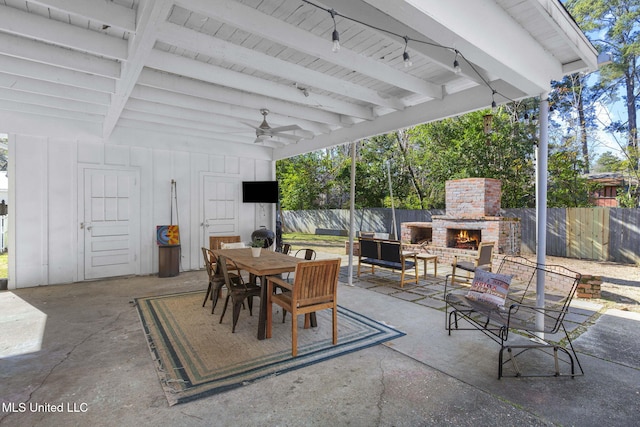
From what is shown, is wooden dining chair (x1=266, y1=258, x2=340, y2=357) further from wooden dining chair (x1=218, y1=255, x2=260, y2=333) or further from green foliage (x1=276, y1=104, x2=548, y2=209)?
green foliage (x1=276, y1=104, x2=548, y2=209)

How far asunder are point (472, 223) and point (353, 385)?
19.3ft

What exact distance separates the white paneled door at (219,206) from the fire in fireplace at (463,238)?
509cm

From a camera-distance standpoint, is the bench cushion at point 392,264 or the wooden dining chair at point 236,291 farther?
the bench cushion at point 392,264

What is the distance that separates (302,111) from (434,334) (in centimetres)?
369

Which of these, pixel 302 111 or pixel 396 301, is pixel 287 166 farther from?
pixel 396 301

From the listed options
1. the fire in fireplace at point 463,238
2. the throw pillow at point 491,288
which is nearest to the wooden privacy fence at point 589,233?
the fire in fireplace at point 463,238

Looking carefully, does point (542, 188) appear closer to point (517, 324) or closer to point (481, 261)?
point (517, 324)

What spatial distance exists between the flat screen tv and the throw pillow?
5116mm

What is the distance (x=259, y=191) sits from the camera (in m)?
7.53

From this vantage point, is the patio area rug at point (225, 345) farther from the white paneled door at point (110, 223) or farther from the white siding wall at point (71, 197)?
the white siding wall at point (71, 197)

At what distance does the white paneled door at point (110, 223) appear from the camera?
5883 mm

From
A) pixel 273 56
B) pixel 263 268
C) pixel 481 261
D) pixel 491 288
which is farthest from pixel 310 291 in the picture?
pixel 481 261

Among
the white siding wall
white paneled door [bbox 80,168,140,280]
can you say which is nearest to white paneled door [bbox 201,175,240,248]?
the white siding wall

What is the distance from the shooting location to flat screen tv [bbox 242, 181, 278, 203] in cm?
751
